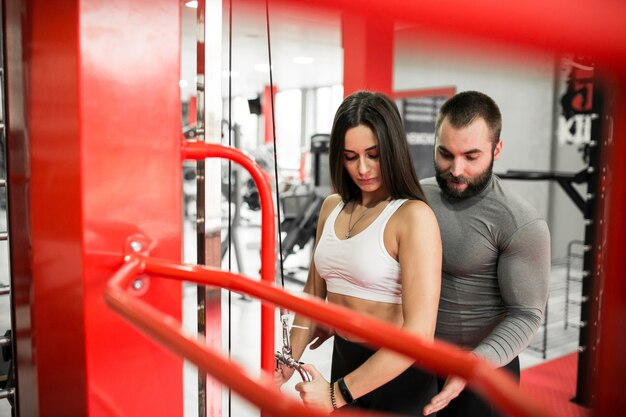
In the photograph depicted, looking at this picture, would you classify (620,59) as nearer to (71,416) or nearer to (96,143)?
(96,143)

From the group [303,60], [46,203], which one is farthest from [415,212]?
[303,60]

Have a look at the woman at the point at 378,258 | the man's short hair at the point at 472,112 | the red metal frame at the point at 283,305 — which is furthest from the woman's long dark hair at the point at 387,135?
the red metal frame at the point at 283,305

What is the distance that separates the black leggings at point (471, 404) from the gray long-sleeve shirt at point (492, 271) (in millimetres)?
151

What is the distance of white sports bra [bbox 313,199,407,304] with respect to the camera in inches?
56.4

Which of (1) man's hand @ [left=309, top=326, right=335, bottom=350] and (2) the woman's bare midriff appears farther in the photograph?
(1) man's hand @ [left=309, top=326, right=335, bottom=350]

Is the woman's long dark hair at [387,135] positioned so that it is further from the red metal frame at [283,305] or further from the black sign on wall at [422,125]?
the black sign on wall at [422,125]

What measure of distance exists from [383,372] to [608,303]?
93 cm

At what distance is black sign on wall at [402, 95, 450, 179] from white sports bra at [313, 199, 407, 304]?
6.54 metres

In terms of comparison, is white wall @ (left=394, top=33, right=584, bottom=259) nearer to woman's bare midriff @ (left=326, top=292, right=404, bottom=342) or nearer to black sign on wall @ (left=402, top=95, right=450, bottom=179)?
black sign on wall @ (left=402, top=95, right=450, bottom=179)

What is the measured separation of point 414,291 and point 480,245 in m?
0.41

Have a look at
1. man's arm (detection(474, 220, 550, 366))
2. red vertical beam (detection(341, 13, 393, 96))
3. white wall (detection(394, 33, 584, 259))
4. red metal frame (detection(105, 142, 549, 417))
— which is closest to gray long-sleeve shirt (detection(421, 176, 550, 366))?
man's arm (detection(474, 220, 550, 366))

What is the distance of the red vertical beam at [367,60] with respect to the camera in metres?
3.88

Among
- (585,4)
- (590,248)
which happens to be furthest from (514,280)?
(590,248)

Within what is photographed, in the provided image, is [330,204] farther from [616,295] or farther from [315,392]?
[616,295]
